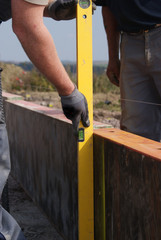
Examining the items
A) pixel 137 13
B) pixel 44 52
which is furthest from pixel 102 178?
pixel 137 13

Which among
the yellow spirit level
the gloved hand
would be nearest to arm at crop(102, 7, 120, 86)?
the yellow spirit level

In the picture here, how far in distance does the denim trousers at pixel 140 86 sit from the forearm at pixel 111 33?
19 centimetres

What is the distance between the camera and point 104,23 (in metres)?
2.74

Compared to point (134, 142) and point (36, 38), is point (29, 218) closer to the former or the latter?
point (134, 142)

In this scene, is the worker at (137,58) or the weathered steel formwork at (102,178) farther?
the worker at (137,58)

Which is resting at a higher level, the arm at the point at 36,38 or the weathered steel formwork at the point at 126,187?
the arm at the point at 36,38

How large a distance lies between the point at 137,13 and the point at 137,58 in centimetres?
27

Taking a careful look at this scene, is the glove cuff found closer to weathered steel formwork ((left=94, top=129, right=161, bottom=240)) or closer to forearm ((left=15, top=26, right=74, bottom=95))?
forearm ((left=15, top=26, right=74, bottom=95))

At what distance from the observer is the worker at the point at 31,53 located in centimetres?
174

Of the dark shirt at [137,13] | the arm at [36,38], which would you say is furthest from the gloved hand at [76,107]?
the dark shirt at [137,13]

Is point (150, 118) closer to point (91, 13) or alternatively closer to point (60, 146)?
point (60, 146)

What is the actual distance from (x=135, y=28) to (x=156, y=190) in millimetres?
1213

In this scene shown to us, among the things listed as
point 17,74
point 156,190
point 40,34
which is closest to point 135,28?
point 40,34

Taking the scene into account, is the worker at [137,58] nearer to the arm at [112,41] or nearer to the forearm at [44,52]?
the arm at [112,41]
